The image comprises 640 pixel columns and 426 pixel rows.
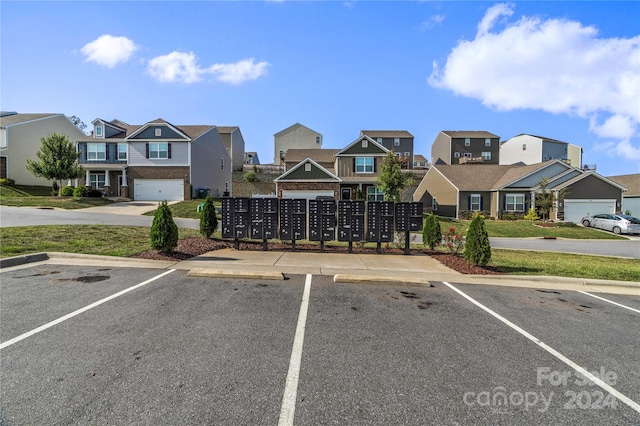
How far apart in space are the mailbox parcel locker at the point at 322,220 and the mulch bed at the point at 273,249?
0.77m

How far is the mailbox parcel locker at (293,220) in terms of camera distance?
11.1m

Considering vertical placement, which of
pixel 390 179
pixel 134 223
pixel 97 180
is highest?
pixel 97 180

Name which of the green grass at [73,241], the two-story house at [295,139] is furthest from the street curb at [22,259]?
the two-story house at [295,139]

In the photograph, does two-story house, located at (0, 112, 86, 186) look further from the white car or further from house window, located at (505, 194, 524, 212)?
the white car

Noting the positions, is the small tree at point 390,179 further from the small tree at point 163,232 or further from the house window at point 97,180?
the house window at point 97,180

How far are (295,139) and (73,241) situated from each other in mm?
44994

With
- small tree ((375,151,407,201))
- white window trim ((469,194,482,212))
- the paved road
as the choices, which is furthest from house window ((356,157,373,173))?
the paved road

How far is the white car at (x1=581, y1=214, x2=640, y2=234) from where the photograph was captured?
81.6 feet

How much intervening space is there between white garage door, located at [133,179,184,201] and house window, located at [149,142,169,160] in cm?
256

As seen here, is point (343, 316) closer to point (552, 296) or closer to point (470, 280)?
point (470, 280)

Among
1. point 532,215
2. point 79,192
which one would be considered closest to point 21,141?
point 79,192

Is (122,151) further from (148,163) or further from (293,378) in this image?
(293,378)

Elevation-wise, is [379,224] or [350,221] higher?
[350,221]

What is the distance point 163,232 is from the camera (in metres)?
8.95
